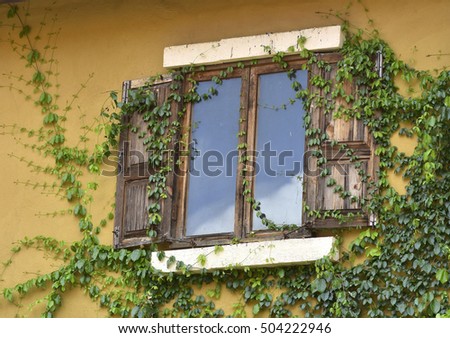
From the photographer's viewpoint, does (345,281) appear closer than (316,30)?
Yes

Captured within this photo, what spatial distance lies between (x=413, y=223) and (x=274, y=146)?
4.16 ft

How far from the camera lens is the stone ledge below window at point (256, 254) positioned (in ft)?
30.4

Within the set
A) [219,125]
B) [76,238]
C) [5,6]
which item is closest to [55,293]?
[76,238]

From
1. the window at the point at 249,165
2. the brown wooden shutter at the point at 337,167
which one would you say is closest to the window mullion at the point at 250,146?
the window at the point at 249,165

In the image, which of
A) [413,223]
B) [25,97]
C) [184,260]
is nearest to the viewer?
[413,223]

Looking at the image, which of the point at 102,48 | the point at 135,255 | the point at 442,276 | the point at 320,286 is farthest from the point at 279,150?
the point at 102,48

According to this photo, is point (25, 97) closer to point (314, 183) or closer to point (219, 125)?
point (219, 125)

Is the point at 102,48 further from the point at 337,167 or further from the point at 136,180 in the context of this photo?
the point at 337,167

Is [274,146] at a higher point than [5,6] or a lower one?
lower

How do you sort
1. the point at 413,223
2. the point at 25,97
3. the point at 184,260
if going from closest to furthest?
the point at 413,223, the point at 184,260, the point at 25,97

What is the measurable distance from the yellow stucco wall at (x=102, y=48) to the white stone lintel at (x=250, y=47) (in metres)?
0.13

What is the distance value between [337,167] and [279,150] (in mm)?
511

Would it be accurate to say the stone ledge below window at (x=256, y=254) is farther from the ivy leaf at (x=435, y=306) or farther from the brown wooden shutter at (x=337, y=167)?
the ivy leaf at (x=435, y=306)

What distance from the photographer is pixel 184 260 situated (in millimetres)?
9703
